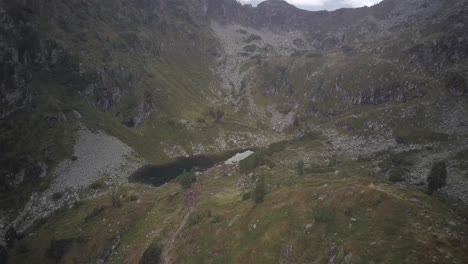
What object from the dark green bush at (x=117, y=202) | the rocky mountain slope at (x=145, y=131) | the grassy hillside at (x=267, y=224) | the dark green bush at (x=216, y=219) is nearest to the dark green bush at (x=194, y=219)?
the grassy hillside at (x=267, y=224)

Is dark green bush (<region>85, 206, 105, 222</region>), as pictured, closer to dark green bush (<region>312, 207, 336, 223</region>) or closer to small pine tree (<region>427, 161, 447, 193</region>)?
dark green bush (<region>312, 207, 336, 223</region>)

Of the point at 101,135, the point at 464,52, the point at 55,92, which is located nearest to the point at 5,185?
the point at 101,135

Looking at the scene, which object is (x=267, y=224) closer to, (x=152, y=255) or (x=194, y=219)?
(x=194, y=219)

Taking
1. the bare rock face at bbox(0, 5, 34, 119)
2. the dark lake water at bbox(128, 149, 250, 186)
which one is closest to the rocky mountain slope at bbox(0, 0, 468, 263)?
the bare rock face at bbox(0, 5, 34, 119)

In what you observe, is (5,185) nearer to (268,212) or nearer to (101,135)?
(101,135)

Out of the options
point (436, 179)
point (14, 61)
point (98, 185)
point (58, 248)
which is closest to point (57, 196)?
point (98, 185)
